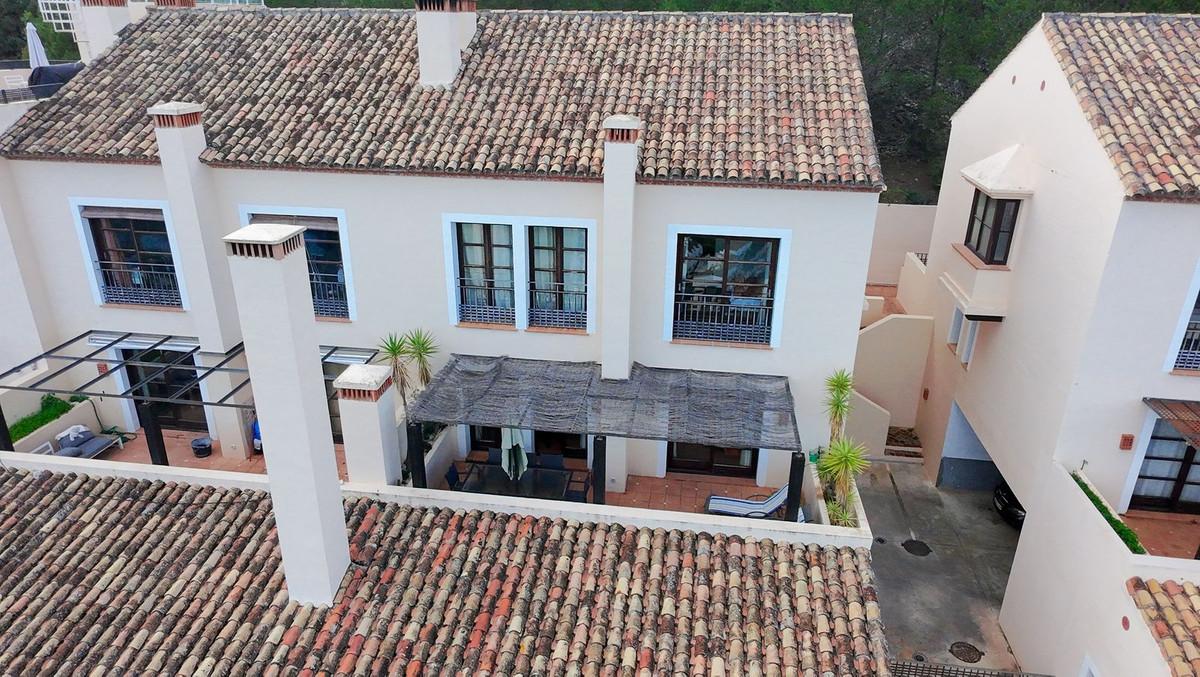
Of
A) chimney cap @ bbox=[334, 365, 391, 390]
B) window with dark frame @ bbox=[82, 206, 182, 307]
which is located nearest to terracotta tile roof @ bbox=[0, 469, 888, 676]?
chimney cap @ bbox=[334, 365, 391, 390]

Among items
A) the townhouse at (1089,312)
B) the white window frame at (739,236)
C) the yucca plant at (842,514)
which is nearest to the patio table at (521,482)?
the white window frame at (739,236)

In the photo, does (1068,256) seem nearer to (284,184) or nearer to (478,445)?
(478,445)

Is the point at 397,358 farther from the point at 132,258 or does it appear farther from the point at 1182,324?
the point at 1182,324

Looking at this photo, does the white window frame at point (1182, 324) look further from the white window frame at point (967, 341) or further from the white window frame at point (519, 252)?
the white window frame at point (519, 252)

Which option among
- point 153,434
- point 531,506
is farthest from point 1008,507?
point 153,434

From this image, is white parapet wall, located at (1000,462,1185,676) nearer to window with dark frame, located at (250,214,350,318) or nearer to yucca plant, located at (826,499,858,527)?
yucca plant, located at (826,499,858,527)

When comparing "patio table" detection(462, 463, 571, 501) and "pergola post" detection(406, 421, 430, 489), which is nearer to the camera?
"pergola post" detection(406, 421, 430, 489)
